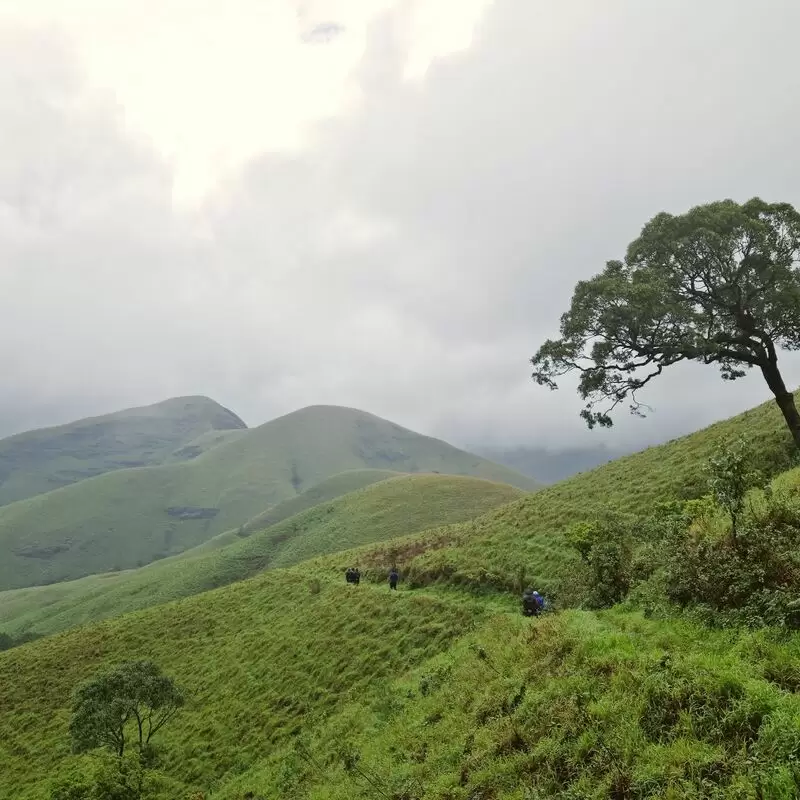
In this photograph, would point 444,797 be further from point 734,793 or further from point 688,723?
point 734,793

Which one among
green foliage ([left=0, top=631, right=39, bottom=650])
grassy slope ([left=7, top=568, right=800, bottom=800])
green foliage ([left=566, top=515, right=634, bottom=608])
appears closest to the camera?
grassy slope ([left=7, top=568, right=800, bottom=800])

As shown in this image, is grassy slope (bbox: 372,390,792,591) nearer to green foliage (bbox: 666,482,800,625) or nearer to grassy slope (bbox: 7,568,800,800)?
grassy slope (bbox: 7,568,800,800)

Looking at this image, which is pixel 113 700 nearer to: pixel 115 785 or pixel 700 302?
pixel 115 785

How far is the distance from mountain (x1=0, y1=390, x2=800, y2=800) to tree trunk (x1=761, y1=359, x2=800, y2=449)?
1.81 metres

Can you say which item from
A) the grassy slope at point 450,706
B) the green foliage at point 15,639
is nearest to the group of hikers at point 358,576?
the grassy slope at point 450,706

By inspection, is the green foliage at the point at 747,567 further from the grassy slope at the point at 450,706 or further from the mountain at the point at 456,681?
the grassy slope at the point at 450,706

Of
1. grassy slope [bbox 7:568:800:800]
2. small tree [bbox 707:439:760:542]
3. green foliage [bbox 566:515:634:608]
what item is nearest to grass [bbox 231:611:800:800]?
grassy slope [bbox 7:568:800:800]

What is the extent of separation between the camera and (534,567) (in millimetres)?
33844

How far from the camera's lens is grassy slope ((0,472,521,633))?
331 ft

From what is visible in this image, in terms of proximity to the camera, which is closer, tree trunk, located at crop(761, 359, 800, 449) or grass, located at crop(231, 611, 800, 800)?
grass, located at crop(231, 611, 800, 800)

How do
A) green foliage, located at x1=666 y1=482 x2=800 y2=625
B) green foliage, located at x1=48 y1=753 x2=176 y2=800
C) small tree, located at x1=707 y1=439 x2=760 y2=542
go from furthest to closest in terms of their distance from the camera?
green foliage, located at x1=48 y1=753 x2=176 y2=800 < small tree, located at x1=707 y1=439 x2=760 y2=542 < green foliage, located at x1=666 y1=482 x2=800 y2=625

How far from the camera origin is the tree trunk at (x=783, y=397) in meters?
31.1

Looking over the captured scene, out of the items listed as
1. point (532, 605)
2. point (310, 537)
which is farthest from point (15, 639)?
point (532, 605)

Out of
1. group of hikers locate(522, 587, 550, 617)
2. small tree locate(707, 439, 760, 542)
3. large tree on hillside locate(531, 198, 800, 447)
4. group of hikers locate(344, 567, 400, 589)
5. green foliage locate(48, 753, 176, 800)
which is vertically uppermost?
large tree on hillside locate(531, 198, 800, 447)
